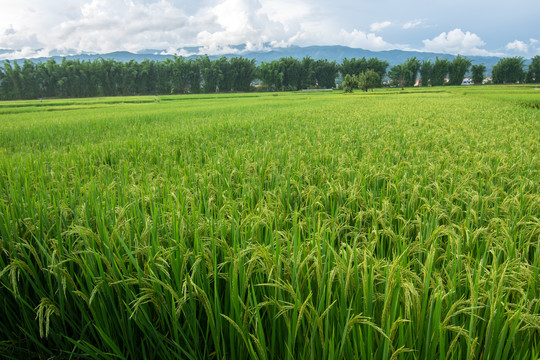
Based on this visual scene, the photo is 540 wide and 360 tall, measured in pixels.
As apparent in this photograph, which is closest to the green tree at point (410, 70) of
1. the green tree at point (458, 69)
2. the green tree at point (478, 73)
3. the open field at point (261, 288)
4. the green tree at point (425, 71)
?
the green tree at point (425, 71)

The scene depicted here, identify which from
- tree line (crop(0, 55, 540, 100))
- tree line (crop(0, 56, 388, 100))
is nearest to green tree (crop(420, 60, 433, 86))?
tree line (crop(0, 55, 540, 100))

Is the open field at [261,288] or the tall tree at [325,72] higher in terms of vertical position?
the tall tree at [325,72]

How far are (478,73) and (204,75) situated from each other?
8688 centimetres

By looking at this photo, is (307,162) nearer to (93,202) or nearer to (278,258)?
(93,202)

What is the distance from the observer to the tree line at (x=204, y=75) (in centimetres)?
7369

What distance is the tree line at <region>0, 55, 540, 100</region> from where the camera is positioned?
7369cm

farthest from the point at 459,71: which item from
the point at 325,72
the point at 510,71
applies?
the point at 325,72

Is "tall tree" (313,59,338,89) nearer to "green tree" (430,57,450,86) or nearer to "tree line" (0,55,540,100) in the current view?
"tree line" (0,55,540,100)

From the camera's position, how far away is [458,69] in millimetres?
93688

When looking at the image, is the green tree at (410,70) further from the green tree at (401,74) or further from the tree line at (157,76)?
the tree line at (157,76)

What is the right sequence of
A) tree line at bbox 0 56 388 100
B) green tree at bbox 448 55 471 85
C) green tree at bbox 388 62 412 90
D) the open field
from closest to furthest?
the open field < tree line at bbox 0 56 388 100 < green tree at bbox 448 55 471 85 < green tree at bbox 388 62 412 90

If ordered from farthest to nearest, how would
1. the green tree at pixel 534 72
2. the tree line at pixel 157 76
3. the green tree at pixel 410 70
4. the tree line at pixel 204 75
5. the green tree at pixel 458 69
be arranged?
the green tree at pixel 410 70
the green tree at pixel 458 69
the green tree at pixel 534 72
the tree line at pixel 157 76
the tree line at pixel 204 75

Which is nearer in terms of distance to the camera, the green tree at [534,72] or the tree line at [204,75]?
the tree line at [204,75]

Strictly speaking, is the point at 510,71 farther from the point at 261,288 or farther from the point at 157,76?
the point at 261,288
